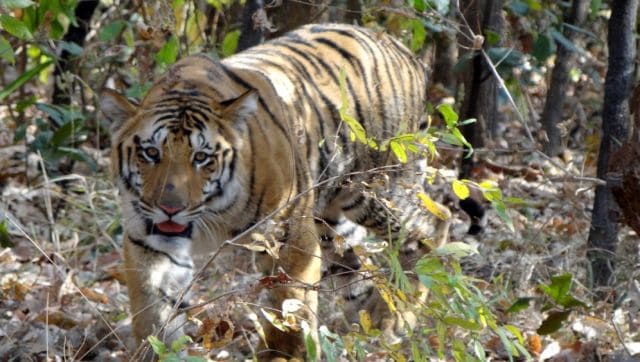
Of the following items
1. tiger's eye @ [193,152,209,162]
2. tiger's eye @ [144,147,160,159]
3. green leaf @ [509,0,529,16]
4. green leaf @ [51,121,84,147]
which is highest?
green leaf @ [509,0,529,16]

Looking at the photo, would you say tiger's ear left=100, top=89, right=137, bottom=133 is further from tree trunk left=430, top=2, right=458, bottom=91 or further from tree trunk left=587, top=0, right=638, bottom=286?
tree trunk left=430, top=2, right=458, bottom=91

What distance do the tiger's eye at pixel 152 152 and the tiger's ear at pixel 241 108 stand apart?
0.31 meters

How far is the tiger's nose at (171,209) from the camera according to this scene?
12.4ft

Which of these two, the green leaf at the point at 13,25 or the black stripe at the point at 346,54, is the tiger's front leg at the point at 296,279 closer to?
the black stripe at the point at 346,54

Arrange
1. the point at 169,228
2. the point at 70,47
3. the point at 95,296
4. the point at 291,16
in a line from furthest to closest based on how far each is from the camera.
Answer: the point at 291,16
the point at 70,47
the point at 95,296
the point at 169,228

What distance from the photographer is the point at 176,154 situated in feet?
12.6

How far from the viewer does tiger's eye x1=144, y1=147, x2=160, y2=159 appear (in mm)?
3873

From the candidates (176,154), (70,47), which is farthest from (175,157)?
(70,47)

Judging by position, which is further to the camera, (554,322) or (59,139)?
(59,139)

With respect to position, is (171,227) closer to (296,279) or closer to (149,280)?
(149,280)

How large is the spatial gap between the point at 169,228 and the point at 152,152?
0.93 ft

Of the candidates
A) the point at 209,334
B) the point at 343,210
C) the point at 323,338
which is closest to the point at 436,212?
the point at 323,338

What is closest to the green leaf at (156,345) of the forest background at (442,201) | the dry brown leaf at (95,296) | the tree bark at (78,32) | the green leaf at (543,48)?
the forest background at (442,201)

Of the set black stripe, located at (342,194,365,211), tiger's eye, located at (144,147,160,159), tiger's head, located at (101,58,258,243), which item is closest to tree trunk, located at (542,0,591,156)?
black stripe, located at (342,194,365,211)
